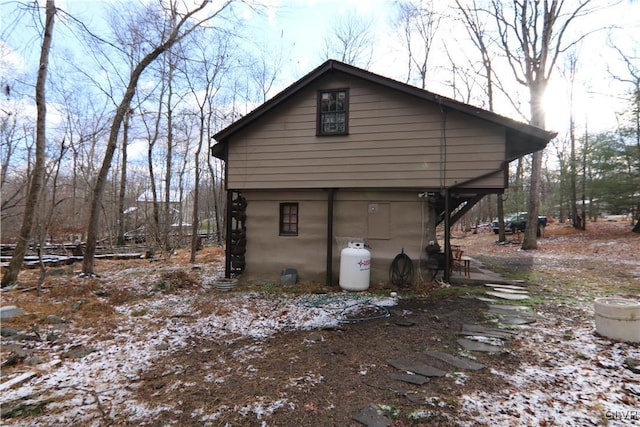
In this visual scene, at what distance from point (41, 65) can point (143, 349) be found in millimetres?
7740

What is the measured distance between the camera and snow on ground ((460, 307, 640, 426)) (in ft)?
8.57

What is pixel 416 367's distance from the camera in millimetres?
3570

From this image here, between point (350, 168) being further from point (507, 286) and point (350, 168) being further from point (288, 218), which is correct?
point (507, 286)

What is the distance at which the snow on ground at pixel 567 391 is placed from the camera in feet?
8.57

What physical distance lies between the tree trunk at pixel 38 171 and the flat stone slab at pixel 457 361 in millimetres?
9366

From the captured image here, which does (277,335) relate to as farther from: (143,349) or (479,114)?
(479,114)

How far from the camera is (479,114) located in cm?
686

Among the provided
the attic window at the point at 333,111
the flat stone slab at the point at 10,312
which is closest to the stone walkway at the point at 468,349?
the attic window at the point at 333,111

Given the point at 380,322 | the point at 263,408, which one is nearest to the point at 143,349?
the point at 263,408

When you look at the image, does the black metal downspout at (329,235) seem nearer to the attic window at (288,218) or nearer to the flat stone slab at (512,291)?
the attic window at (288,218)

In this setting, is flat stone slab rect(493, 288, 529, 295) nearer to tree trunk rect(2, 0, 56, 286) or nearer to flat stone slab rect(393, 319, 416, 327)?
flat stone slab rect(393, 319, 416, 327)

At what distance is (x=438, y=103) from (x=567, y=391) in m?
5.87

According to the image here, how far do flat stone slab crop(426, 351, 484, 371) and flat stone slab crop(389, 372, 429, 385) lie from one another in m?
0.54

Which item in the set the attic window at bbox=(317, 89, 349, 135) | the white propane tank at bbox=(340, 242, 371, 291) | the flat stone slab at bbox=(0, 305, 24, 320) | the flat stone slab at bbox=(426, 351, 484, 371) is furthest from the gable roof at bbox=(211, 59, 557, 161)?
the flat stone slab at bbox=(0, 305, 24, 320)
